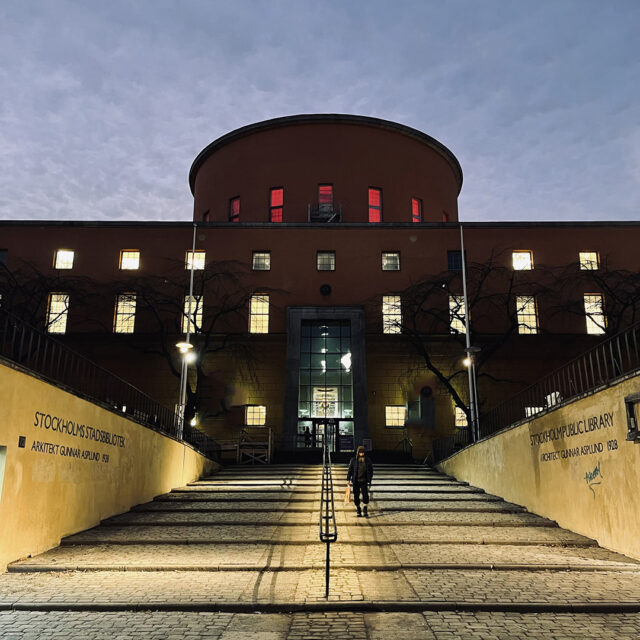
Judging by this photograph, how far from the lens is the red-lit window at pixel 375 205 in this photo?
3675 centimetres

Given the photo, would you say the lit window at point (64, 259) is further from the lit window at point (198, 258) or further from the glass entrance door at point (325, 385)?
the glass entrance door at point (325, 385)

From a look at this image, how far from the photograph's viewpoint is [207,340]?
29.5 metres

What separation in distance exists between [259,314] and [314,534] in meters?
20.9

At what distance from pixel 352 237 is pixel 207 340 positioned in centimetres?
955

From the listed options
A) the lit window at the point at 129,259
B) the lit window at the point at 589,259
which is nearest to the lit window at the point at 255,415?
the lit window at the point at 129,259

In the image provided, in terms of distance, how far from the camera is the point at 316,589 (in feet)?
27.8

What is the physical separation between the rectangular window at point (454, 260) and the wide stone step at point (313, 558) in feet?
73.1

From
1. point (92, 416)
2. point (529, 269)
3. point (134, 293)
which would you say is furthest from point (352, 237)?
point (92, 416)

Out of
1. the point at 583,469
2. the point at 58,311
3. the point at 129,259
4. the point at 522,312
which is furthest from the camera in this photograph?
the point at 129,259

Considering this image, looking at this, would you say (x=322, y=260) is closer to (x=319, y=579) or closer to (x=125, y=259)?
(x=125, y=259)

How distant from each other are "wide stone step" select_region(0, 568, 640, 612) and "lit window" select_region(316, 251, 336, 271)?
24276 mm

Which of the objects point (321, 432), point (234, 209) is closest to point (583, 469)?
point (321, 432)

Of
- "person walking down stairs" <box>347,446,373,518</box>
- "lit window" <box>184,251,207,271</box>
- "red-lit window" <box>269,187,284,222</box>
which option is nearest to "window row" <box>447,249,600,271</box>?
"red-lit window" <box>269,187,284,222</box>

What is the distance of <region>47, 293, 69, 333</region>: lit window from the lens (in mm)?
31500
